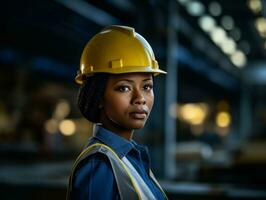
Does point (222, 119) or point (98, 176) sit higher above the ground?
point (222, 119)

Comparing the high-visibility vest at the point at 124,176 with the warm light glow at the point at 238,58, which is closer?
the high-visibility vest at the point at 124,176

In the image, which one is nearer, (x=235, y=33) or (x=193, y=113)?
(x=235, y=33)

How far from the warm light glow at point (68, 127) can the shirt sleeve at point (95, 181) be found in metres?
25.4

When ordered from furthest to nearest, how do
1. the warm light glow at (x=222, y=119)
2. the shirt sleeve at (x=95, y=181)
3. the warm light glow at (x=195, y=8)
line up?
the warm light glow at (x=222, y=119)
the warm light glow at (x=195, y=8)
the shirt sleeve at (x=95, y=181)

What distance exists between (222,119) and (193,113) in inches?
110

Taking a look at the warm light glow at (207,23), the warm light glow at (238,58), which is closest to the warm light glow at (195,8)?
the warm light glow at (207,23)

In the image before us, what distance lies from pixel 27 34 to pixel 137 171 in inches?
444

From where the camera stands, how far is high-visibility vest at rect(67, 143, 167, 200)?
1816 millimetres

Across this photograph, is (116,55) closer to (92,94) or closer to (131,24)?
(92,94)

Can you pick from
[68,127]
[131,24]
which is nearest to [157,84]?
[131,24]

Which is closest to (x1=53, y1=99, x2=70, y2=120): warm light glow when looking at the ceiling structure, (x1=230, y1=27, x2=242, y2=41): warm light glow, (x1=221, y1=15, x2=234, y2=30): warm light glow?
the ceiling structure

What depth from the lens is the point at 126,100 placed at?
2.06 metres

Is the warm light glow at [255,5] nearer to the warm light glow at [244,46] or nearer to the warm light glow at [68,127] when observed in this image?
the warm light glow at [244,46]

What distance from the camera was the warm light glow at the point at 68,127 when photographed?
89.3ft
